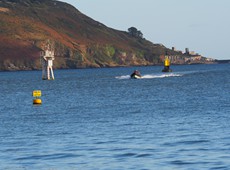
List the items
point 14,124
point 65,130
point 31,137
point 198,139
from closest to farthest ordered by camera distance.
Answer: point 198,139 → point 31,137 → point 65,130 → point 14,124

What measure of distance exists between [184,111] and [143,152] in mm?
25013

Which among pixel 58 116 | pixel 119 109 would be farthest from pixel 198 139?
pixel 119 109

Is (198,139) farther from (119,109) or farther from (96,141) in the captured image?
(119,109)

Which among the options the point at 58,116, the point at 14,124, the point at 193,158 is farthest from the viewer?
the point at 58,116

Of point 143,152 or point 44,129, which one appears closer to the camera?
point 143,152

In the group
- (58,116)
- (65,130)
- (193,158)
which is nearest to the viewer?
(193,158)

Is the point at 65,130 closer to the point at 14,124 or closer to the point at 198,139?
the point at 14,124

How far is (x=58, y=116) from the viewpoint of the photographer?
6303cm

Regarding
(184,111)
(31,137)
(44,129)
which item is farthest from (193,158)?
(184,111)

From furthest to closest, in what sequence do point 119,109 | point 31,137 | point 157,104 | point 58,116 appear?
point 157,104 < point 119,109 < point 58,116 < point 31,137

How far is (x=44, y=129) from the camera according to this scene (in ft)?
167

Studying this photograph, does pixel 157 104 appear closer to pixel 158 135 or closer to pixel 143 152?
pixel 158 135

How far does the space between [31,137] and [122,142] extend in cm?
641

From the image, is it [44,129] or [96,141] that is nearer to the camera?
[96,141]
